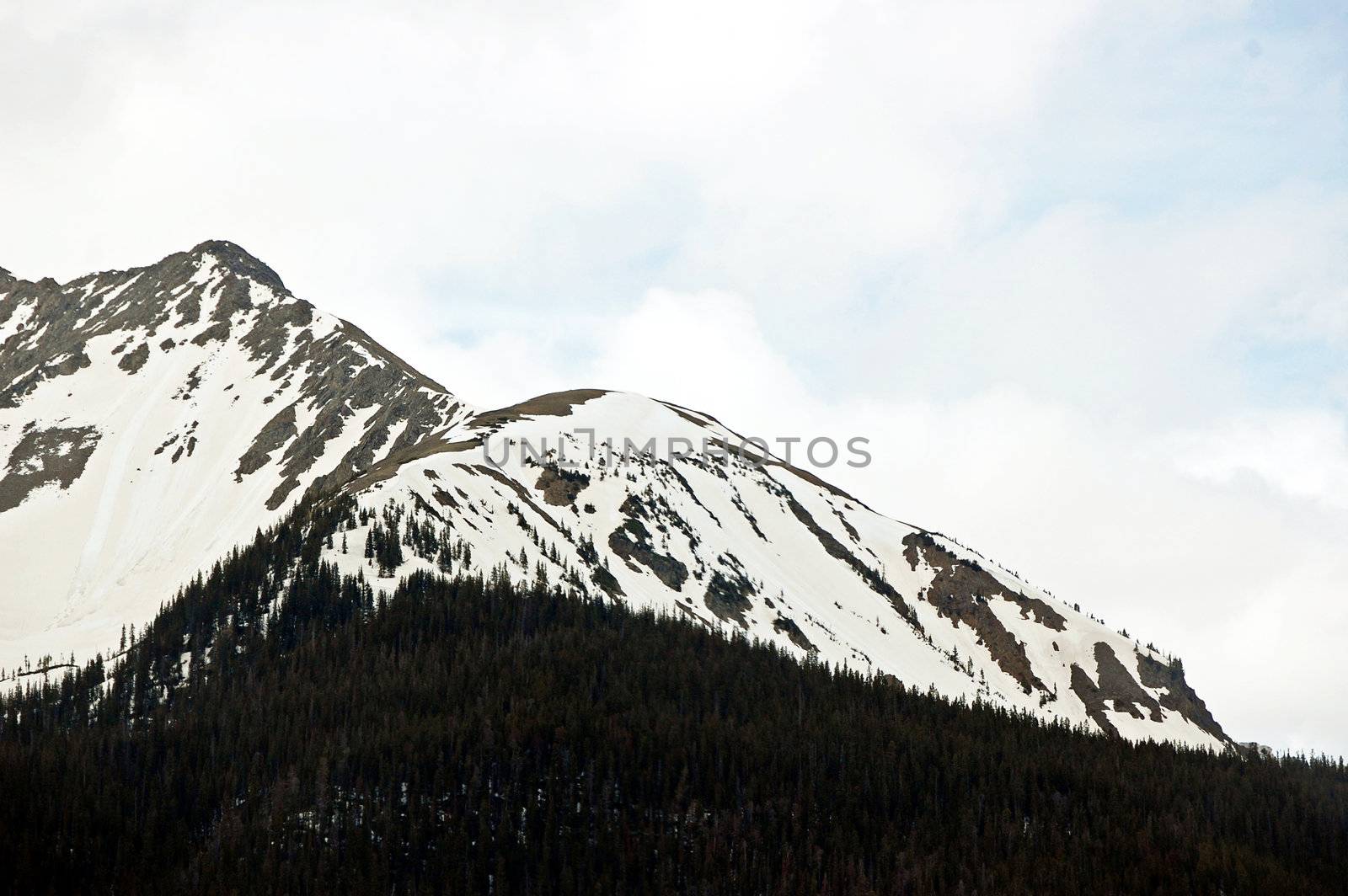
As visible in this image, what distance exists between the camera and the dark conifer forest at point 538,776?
3172 inches

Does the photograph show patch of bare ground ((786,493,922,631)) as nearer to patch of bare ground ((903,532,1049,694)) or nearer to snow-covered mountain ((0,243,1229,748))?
snow-covered mountain ((0,243,1229,748))

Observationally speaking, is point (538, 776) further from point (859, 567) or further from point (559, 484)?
point (859, 567)

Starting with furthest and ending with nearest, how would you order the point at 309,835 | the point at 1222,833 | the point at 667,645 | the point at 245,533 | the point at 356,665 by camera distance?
the point at 245,533 → the point at 667,645 → the point at 356,665 → the point at 1222,833 → the point at 309,835

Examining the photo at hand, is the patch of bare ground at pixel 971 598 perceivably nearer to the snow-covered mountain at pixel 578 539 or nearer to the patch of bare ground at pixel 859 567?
the snow-covered mountain at pixel 578 539

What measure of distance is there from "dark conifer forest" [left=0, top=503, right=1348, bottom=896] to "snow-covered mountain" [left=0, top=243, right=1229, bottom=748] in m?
12.0

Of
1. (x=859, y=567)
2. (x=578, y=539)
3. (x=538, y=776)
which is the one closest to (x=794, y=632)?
(x=578, y=539)

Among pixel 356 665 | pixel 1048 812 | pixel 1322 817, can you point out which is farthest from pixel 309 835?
pixel 1322 817

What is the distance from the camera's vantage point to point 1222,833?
87.6 meters

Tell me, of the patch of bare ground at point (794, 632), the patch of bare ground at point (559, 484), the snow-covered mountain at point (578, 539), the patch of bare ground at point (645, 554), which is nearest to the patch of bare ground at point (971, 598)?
the snow-covered mountain at point (578, 539)

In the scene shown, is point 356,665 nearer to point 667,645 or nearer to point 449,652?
point 449,652

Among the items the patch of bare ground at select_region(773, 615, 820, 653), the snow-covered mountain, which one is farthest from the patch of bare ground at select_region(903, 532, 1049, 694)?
the patch of bare ground at select_region(773, 615, 820, 653)

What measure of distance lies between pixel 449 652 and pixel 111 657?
37200 millimetres

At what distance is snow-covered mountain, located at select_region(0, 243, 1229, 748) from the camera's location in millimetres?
121562

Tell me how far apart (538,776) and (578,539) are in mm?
44413
